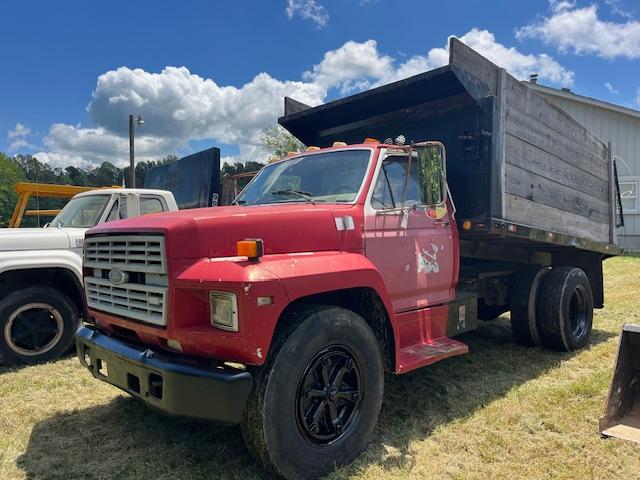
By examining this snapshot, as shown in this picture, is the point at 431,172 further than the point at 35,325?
No

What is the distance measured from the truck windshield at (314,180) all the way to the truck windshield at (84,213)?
105 inches

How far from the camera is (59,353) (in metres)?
5.74

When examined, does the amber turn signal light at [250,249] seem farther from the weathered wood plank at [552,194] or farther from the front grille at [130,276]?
the weathered wood plank at [552,194]

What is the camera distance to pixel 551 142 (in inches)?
224

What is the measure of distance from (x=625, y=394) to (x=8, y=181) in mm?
78929

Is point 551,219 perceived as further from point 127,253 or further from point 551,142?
Result: point 127,253

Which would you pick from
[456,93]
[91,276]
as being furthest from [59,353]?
[456,93]

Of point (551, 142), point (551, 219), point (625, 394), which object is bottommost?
point (625, 394)

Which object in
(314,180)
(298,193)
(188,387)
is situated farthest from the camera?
(314,180)

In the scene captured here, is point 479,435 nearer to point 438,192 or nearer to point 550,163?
point 438,192

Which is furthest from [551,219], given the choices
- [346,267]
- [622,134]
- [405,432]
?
[622,134]

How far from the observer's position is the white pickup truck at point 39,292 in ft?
18.1

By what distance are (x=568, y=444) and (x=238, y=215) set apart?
Result: 110 inches

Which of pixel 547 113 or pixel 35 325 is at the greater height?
pixel 547 113
